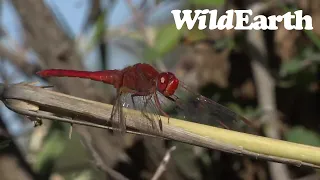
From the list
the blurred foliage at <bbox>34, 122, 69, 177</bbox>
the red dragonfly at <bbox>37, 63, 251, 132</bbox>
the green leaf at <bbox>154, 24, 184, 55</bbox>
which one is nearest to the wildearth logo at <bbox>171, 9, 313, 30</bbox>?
the green leaf at <bbox>154, 24, 184, 55</bbox>

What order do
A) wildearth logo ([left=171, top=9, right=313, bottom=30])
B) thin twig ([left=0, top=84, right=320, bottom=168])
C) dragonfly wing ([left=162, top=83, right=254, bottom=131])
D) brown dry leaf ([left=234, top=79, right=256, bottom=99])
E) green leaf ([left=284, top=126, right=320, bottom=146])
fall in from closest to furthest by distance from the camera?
thin twig ([left=0, top=84, right=320, bottom=168])
dragonfly wing ([left=162, top=83, right=254, bottom=131])
green leaf ([left=284, top=126, right=320, bottom=146])
wildearth logo ([left=171, top=9, right=313, bottom=30])
brown dry leaf ([left=234, top=79, right=256, bottom=99])

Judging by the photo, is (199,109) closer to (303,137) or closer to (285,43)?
(303,137)

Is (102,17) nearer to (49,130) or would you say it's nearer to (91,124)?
(49,130)

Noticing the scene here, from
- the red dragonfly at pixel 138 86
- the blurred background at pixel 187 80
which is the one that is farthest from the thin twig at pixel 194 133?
the blurred background at pixel 187 80

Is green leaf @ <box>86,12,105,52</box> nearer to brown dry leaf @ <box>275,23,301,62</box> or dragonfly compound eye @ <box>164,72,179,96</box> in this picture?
brown dry leaf @ <box>275,23,301,62</box>

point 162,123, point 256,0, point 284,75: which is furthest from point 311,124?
point 162,123
